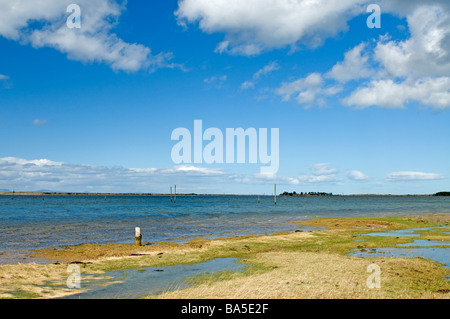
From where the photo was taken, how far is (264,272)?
1930 cm

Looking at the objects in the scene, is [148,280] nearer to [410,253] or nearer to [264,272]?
[264,272]

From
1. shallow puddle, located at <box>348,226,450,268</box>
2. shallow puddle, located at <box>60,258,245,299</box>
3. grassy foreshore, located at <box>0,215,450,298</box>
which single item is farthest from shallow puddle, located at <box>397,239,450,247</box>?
shallow puddle, located at <box>60,258,245,299</box>

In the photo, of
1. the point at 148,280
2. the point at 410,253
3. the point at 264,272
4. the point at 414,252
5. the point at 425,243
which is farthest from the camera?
the point at 425,243

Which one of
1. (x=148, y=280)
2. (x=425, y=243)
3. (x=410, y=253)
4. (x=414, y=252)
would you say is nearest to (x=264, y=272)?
(x=148, y=280)

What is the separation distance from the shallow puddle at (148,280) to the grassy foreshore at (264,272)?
30.7 inches

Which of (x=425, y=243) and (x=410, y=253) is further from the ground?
(x=410, y=253)

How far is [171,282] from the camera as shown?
1738 cm

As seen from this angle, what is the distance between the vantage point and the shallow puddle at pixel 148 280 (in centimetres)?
1521

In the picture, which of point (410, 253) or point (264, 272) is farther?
point (410, 253)

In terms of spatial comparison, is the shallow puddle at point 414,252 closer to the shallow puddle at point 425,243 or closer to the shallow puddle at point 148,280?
the shallow puddle at point 425,243

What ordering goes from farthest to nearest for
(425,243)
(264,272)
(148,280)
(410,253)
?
(425,243) → (410,253) → (264,272) → (148,280)

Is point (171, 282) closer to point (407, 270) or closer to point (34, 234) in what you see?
point (407, 270)

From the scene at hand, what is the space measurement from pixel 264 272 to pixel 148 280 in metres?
6.13
